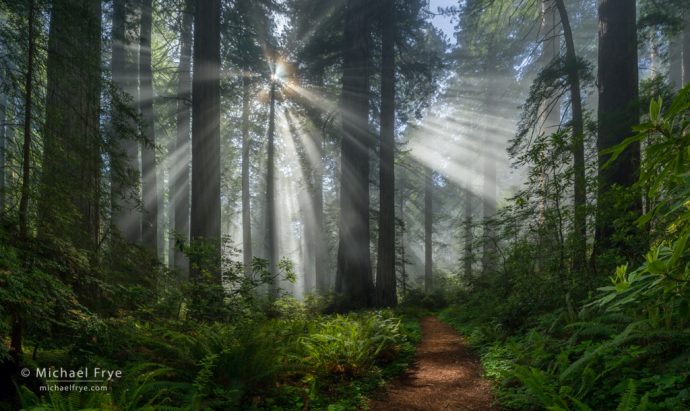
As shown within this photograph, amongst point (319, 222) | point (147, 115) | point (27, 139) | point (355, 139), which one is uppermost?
point (147, 115)

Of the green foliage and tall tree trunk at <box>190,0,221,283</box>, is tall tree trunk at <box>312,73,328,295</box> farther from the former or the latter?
the green foliage

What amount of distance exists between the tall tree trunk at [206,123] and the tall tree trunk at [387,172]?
5560mm

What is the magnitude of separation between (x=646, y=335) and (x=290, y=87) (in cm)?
1656

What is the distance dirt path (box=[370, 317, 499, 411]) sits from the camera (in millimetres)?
3887

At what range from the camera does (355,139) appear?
11477 mm

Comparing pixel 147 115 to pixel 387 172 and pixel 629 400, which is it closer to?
pixel 387 172

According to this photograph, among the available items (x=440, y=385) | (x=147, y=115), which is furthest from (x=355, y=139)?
(x=440, y=385)

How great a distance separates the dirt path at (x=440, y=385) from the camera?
12.8 ft

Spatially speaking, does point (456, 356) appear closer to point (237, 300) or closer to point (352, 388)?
point (352, 388)

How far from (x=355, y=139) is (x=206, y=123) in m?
4.83

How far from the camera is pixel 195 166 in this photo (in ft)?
27.3

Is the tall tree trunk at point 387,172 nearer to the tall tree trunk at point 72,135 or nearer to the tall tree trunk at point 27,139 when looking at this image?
the tall tree trunk at point 72,135

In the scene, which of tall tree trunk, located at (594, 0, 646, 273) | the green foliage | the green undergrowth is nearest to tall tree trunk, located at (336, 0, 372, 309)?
the green undergrowth

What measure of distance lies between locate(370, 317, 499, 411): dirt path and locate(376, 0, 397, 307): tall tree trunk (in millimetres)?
4848
